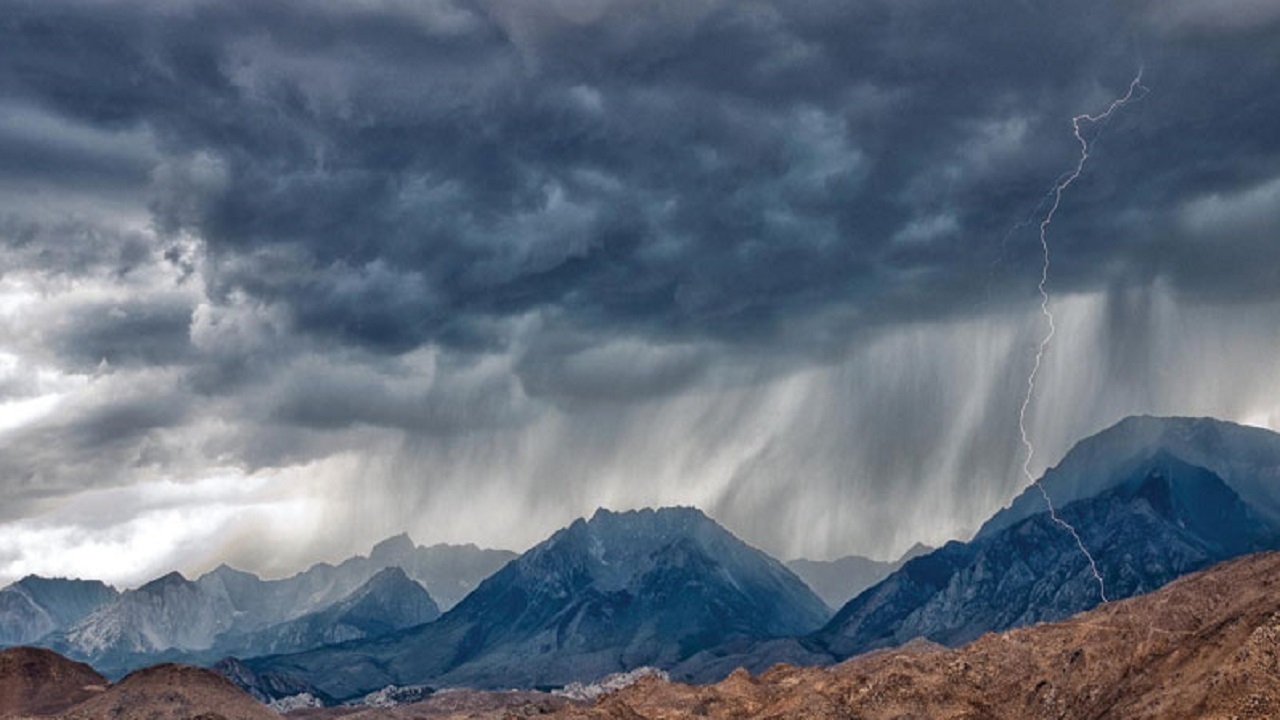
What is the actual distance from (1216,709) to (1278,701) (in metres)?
9.01

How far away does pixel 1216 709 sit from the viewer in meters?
195

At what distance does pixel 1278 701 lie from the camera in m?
188
